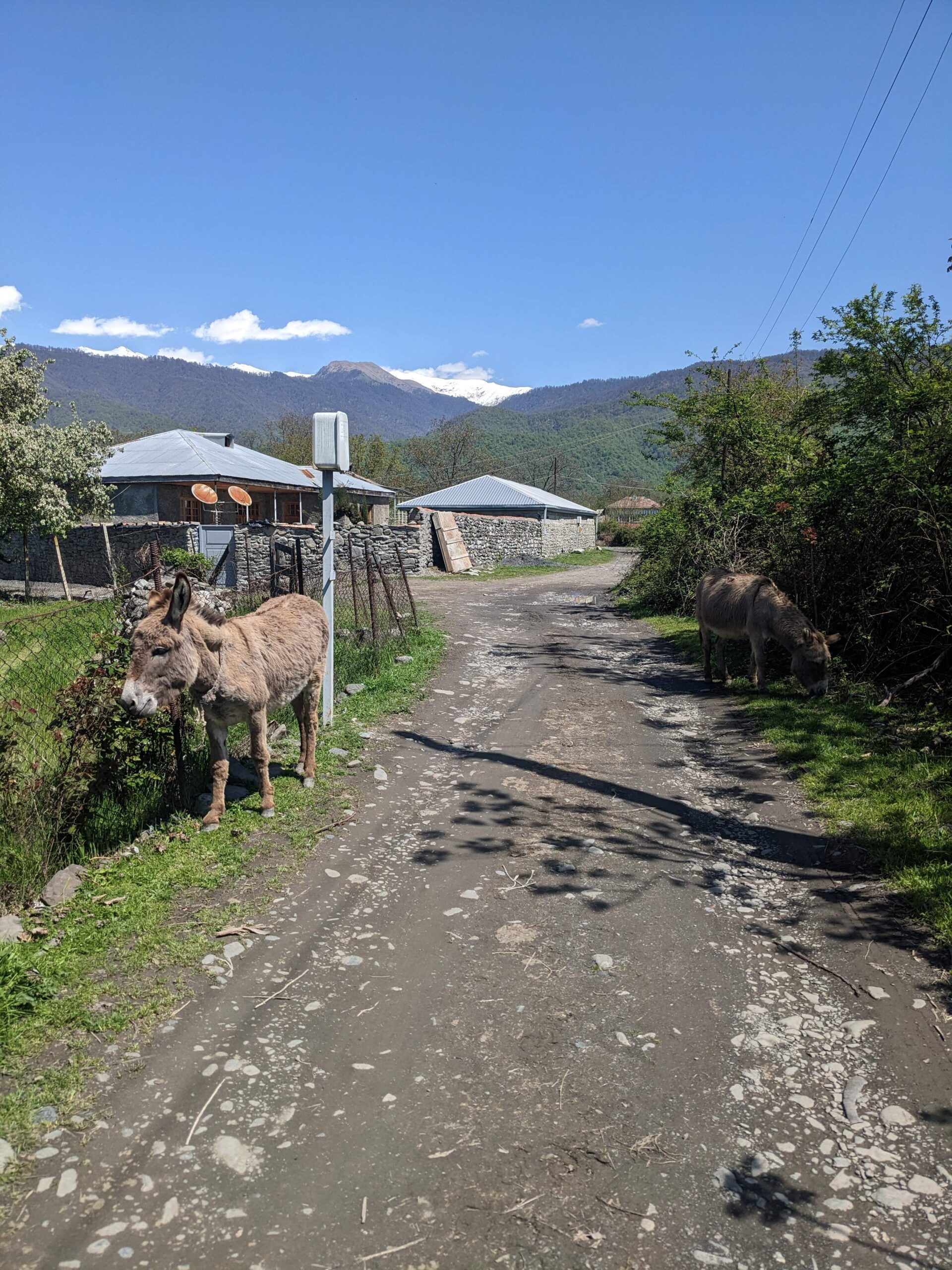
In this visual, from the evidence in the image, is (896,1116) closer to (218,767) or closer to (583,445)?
(218,767)

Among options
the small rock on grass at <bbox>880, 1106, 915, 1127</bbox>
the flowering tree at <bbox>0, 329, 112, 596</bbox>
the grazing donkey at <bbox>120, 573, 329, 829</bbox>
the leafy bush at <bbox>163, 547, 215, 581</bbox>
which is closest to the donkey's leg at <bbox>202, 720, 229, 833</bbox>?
the grazing donkey at <bbox>120, 573, 329, 829</bbox>

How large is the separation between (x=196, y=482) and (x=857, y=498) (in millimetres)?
27101

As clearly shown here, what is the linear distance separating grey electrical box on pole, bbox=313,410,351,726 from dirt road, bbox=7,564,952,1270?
2505mm

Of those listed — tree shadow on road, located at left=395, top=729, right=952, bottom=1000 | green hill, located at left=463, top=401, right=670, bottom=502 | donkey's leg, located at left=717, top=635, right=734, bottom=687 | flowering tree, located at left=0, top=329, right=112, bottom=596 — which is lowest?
tree shadow on road, located at left=395, top=729, right=952, bottom=1000

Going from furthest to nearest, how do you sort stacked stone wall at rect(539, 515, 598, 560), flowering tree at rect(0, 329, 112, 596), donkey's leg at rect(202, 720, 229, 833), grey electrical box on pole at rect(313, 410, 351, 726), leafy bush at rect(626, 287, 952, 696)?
stacked stone wall at rect(539, 515, 598, 560) < flowering tree at rect(0, 329, 112, 596) < leafy bush at rect(626, 287, 952, 696) < grey electrical box on pole at rect(313, 410, 351, 726) < donkey's leg at rect(202, 720, 229, 833)

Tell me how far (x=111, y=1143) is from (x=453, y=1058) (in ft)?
4.55

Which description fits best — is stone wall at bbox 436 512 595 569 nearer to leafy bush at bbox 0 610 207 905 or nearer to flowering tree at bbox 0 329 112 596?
flowering tree at bbox 0 329 112 596

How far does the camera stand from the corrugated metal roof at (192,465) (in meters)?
31.0

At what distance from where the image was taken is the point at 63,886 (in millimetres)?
4625

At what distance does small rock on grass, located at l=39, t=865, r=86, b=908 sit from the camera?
4.52 m

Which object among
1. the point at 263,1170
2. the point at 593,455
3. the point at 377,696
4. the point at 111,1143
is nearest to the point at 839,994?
the point at 263,1170

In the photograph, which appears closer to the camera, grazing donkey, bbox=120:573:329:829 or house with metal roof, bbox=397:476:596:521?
grazing donkey, bbox=120:573:329:829

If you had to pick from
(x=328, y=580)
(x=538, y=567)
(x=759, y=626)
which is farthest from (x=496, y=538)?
(x=328, y=580)

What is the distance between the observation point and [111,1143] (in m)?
2.83
